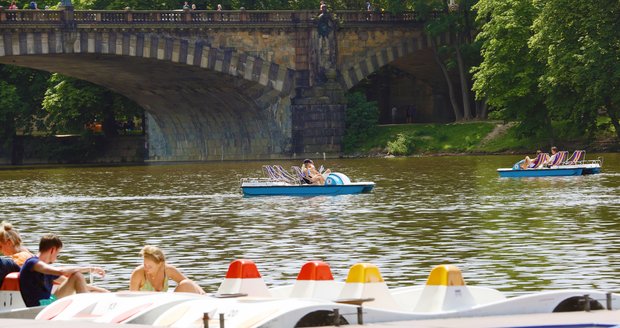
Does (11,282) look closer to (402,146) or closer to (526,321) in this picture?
(526,321)

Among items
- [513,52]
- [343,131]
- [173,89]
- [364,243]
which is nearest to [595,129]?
[513,52]

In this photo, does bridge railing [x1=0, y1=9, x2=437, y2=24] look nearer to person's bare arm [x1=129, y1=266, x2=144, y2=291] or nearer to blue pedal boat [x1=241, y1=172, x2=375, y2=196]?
blue pedal boat [x1=241, y1=172, x2=375, y2=196]

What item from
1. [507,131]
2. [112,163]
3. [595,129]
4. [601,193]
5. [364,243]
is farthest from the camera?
[112,163]

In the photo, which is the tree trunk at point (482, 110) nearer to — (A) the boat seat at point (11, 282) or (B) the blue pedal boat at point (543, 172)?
(B) the blue pedal boat at point (543, 172)

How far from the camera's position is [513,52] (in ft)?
269

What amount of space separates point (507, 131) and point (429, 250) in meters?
57.2

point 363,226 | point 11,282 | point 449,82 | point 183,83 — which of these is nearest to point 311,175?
point 363,226

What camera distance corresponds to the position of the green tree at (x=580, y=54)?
72750 millimetres

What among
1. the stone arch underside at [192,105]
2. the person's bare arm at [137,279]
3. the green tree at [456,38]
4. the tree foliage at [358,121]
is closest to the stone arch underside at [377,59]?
the green tree at [456,38]

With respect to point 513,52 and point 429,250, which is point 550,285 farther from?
point 513,52

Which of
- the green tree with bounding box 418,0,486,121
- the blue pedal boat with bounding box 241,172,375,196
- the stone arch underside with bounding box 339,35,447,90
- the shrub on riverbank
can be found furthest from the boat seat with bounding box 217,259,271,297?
the stone arch underside with bounding box 339,35,447,90

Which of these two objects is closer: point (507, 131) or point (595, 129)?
point (595, 129)

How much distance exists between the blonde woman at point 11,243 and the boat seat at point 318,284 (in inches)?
160

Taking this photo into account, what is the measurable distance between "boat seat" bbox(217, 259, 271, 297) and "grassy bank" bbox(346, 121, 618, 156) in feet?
211
